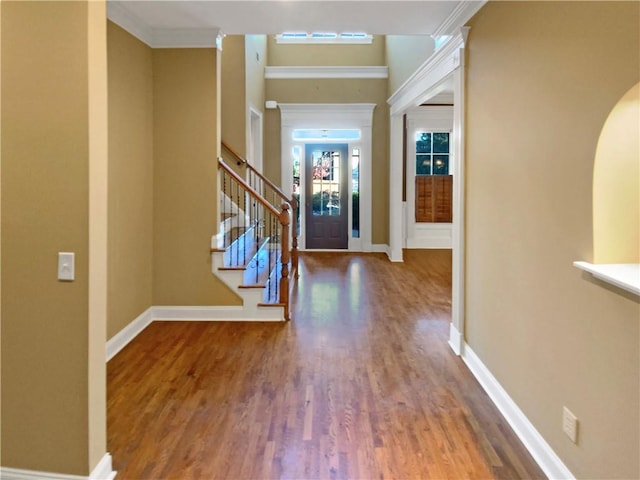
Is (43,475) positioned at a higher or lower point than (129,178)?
lower

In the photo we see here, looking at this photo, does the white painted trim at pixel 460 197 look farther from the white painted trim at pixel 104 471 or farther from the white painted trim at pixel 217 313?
the white painted trim at pixel 104 471

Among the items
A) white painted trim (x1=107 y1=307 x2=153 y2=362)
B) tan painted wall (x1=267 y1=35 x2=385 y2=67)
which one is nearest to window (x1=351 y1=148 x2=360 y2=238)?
tan painted wall (x1=267 y1=35 x2=385 y2=67)

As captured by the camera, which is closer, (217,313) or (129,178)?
(129,178)

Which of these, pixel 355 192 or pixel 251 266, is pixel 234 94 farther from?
pixel 355 192

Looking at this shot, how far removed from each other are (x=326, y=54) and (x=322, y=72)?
45cm

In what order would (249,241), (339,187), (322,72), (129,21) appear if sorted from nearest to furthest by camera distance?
(129,21) → (249,241) → (322,72) → (339,187)

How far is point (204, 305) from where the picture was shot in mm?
4621

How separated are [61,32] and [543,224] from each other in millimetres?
2290

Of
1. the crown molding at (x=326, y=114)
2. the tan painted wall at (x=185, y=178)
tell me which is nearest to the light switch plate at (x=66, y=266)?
the tan painted wall at (x=185, y=178)

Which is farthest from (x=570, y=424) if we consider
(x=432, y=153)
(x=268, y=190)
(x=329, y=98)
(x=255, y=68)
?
(x=432, y=153)

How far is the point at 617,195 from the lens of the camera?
71.2 inches

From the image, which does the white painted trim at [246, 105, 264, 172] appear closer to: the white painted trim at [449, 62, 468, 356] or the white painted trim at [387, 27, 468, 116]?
the white painted trim at [387, 27, 468, 116]

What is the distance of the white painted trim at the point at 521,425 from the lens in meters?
2.14

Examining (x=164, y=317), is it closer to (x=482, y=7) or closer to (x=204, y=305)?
(x=204, y=305)
